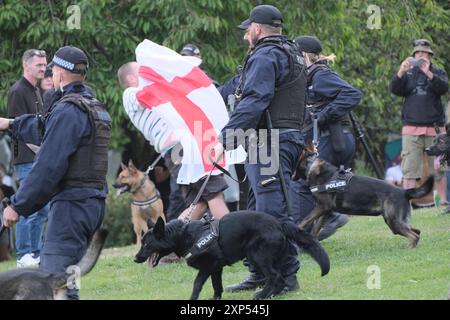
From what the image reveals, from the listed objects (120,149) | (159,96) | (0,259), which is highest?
(159,96)

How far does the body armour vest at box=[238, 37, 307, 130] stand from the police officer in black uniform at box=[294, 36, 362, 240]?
206 cm

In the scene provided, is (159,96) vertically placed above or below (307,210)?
above

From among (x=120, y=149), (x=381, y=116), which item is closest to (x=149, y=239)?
(x=120, y=149)

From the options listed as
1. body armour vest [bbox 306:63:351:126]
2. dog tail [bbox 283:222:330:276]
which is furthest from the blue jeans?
dog tail [bbox 283:222:330:276]

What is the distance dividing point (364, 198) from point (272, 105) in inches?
95.6

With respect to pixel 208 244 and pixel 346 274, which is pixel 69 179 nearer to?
pixel 208 244

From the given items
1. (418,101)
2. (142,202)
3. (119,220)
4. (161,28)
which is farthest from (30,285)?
(119,220)

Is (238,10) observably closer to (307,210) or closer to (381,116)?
(307,210)

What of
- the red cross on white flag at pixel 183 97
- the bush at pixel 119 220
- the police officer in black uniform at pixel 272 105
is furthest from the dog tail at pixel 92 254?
the bush at pixel 119 220

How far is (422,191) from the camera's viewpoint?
32.3 feet

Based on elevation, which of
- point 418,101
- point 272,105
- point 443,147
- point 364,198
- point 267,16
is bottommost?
point 364,198

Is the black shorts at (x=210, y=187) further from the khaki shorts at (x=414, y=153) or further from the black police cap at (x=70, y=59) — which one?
the khaki shorts at (x=414, y=153)

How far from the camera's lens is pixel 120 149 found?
59.8 ft
